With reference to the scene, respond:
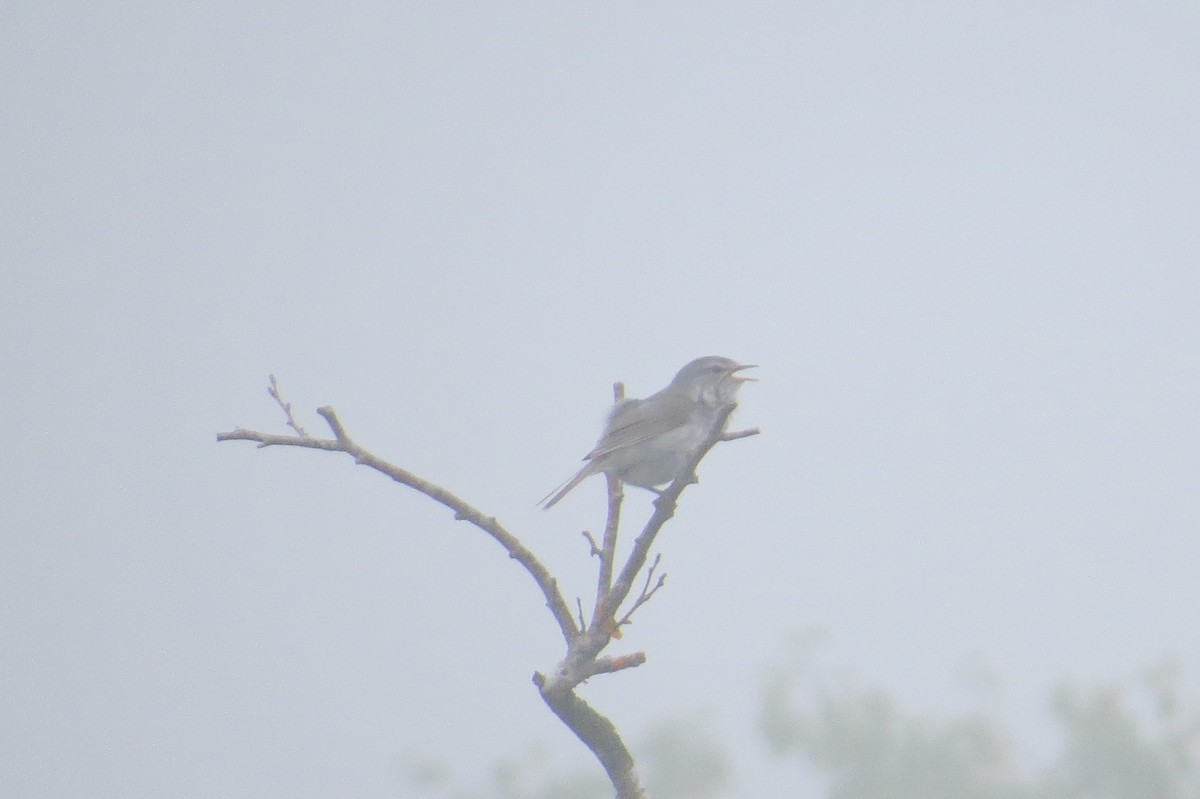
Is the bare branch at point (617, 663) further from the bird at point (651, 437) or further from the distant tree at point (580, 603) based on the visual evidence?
the bird at point (651, 437)

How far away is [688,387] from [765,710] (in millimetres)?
17960

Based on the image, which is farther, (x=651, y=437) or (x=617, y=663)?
(x=651, y=437)

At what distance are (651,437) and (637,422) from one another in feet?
0.52

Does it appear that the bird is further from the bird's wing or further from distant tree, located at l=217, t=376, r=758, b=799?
distant tree, located at l=217, t=376, r=758, b=799

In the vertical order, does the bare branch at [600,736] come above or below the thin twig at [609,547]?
below

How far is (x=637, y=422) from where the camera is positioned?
8.11m

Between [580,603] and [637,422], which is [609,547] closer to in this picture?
[580,603]

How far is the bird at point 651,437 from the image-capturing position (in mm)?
7852

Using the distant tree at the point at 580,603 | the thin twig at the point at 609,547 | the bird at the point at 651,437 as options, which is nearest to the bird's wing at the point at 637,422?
the bird at the point at 651,437

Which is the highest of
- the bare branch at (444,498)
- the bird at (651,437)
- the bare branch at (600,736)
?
the bird at (651,437)

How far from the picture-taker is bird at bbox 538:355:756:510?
785 centimetres

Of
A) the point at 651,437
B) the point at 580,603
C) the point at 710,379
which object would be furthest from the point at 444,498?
the point at 710,379

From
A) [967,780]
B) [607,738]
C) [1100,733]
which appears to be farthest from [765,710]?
[607,738]

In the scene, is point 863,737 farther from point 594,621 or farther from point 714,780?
point 594,621
